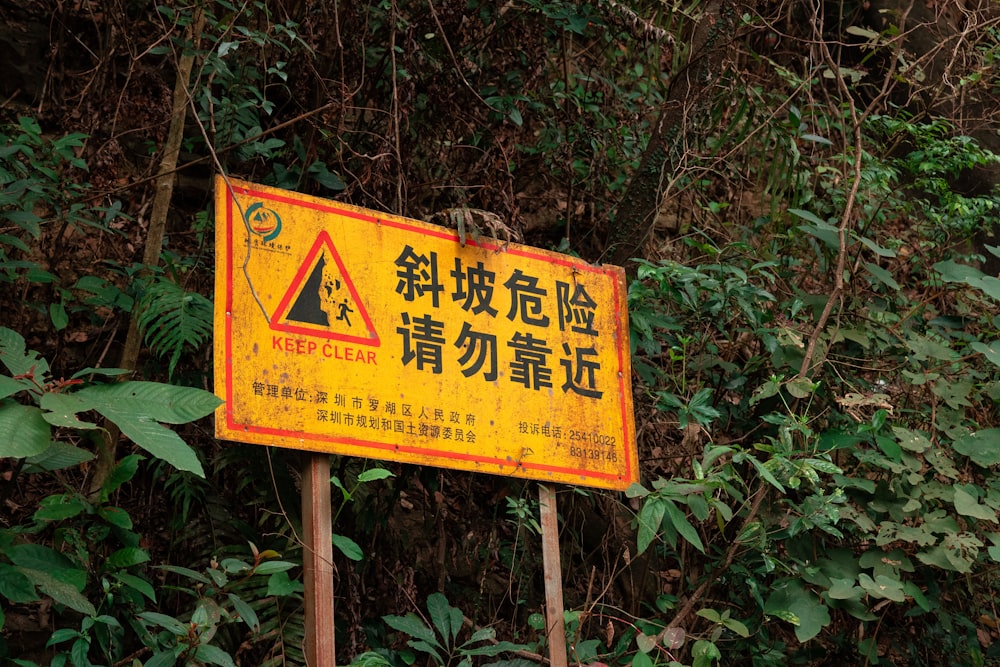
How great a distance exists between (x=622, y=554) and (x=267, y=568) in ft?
5.75

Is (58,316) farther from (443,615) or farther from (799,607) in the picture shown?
(799,607)

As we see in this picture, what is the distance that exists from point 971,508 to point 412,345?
7.00ft

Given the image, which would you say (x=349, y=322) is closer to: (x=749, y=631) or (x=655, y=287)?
(x=655, y=287)

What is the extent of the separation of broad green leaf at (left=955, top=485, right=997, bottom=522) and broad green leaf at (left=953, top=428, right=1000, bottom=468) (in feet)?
0.69

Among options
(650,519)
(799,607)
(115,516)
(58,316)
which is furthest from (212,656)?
(799,607)

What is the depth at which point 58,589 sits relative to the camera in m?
2.98

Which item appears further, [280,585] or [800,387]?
[800,387]

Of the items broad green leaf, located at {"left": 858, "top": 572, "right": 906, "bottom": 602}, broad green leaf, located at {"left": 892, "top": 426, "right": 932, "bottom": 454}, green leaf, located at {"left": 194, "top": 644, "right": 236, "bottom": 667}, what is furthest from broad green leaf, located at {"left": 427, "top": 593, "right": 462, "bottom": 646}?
broad green leaf, located at {"left": 892, "top": 426, "right": 932, "bottom": 454}

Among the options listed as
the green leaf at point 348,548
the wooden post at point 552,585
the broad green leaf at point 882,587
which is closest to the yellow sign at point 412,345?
the wooden post at point 552,585

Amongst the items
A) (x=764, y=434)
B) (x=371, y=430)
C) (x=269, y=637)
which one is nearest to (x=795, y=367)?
(x=764, y=434)

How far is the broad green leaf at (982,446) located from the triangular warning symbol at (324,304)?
7.71 ft

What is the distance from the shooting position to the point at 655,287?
4.30 meters

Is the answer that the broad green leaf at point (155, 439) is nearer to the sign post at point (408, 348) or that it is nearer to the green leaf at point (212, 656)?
the sign post at point (408, 348)

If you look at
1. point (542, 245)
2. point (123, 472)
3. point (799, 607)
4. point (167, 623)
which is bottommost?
point (799, 607)
